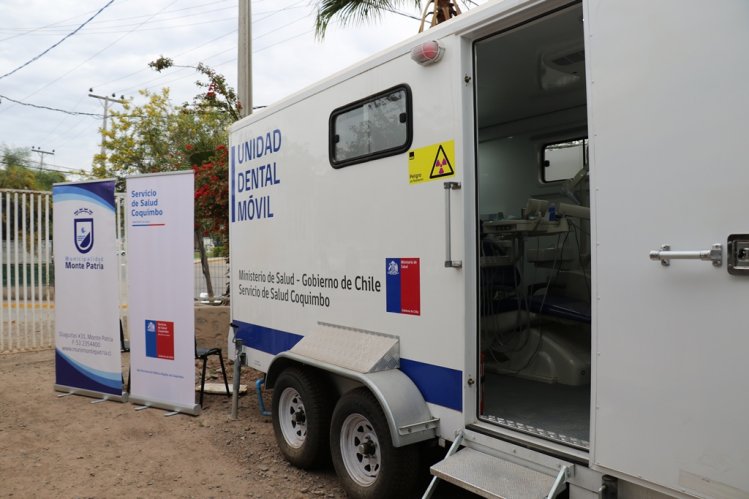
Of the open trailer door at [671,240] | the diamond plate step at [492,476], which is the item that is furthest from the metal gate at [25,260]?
the open trailer door at [671,240]

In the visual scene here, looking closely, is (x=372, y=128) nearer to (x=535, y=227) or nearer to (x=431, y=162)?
(x=431, y=162)

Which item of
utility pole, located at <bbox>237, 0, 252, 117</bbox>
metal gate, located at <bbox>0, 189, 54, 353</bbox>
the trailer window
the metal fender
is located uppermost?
utility pole, located at <bbox>237, 0, 252, 117</bbox>

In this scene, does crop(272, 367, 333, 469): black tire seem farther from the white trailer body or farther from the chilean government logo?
the chilean government logo

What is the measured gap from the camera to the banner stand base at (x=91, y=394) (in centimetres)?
601

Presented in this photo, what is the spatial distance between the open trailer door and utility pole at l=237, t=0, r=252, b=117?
7.02 meters

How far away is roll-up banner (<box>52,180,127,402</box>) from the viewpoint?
6020 millimetres

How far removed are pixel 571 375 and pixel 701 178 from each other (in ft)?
8.03

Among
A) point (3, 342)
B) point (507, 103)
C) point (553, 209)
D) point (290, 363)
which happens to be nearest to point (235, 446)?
point (290, 363)

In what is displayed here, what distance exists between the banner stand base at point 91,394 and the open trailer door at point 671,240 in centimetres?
508

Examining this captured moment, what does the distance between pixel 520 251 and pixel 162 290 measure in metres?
3.37

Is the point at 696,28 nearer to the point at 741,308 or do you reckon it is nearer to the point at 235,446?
the point at 741,308

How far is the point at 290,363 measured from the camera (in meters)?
4.21

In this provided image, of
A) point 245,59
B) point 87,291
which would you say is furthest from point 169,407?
point 245,59

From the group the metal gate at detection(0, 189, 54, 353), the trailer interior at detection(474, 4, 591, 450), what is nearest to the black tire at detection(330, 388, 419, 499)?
the trailer interior at detection(474, 4, 591, 450)
